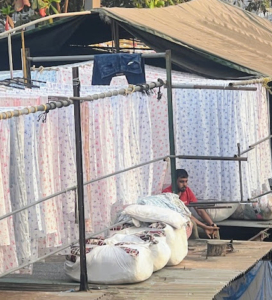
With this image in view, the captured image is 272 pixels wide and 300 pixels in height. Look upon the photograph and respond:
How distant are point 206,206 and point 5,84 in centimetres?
294

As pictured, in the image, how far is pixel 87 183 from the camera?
7734 mm

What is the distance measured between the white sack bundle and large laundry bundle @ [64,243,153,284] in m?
0.75

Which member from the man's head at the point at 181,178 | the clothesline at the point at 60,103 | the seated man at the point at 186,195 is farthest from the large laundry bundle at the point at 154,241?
the man's head at the point at 181,178

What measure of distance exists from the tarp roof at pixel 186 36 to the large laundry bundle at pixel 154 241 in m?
3.66

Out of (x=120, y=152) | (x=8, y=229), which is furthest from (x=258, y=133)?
(x=8, y=229)

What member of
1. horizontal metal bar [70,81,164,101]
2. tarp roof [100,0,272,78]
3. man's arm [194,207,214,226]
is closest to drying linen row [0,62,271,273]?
horizontal metal bar [70,81,164,101]

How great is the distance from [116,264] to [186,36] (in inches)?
203

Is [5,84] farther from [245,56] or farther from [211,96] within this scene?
[245,56]

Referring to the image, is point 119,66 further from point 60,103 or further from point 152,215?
point 60,103

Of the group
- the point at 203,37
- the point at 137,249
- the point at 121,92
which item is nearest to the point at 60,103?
the point at 121,92

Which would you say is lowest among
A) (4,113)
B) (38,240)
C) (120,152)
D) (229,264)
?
(229,264)

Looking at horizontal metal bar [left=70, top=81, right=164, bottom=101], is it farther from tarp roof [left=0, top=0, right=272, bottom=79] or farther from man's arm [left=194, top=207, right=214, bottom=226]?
man's arm [left=194, top=207, right=214, bottom=226]

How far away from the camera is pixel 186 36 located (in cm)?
1194

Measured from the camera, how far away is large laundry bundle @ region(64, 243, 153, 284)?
24.7ft
